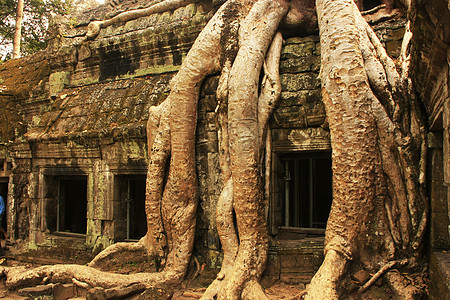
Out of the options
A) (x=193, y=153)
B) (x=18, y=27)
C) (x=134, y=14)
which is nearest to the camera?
(x=193, y=153)

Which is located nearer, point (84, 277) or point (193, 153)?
point (84, 277)

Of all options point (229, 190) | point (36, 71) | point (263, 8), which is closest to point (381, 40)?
point (263, 8)

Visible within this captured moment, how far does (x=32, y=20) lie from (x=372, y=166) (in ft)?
39.5

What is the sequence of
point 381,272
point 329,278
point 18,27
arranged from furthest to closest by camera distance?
point 18,27, point 381,272, point 329,278

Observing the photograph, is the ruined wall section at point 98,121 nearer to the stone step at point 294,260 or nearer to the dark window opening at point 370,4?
the stone step at point 294,260

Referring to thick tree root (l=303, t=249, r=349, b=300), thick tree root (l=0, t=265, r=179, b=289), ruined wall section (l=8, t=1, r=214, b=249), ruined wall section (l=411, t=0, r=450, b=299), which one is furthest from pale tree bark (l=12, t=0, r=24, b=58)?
ruined wall section (l=411, t=0, r=450, b=299)

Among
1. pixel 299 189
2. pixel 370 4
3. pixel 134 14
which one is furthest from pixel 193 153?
pixel 370 4

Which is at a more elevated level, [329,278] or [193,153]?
[193,153]

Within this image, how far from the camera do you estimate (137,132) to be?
4.94 m

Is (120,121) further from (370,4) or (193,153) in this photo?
(370,4)

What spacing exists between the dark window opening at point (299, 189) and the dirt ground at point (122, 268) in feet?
2.64

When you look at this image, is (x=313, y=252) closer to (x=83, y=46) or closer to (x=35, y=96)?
(x=83, y=46)

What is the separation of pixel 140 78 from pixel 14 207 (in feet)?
9.86

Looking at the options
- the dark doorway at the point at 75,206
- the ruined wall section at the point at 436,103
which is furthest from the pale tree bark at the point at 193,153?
the dark doorway at the point at 75,206
